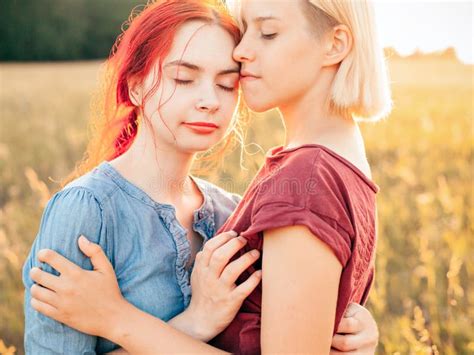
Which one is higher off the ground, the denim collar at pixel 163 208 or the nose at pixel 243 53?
the nose at pixel 243 53

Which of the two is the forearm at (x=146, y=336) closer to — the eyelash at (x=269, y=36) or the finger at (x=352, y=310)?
the finger at (x=352, y=310)

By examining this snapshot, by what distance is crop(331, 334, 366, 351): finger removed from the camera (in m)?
2.22

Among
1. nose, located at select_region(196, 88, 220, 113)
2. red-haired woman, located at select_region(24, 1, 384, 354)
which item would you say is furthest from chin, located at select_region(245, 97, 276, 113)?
nose, located at select_region(196, 88, 220, 113)

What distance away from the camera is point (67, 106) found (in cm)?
1220

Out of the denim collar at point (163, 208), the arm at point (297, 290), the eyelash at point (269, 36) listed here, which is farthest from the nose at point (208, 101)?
the arm at point (297, 290)

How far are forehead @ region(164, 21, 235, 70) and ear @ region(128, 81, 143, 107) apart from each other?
17 centimetres

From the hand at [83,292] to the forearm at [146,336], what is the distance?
0.11 ft

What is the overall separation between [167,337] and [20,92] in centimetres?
1378

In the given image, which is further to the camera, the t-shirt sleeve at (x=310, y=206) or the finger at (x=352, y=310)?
the finger at (x=352, y=310)

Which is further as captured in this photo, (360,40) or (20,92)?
(20,92)

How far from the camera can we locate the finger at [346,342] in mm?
2217

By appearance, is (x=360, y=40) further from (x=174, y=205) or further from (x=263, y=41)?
(x=174, y=205)

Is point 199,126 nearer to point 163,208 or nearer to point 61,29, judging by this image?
point 163,208

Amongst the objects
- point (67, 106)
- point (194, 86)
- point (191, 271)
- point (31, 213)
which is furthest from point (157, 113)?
point (67, 106)
